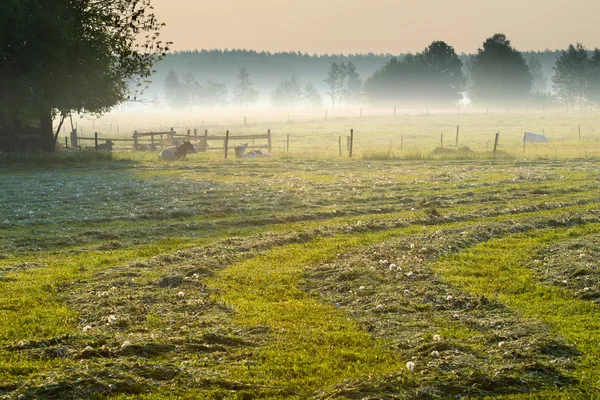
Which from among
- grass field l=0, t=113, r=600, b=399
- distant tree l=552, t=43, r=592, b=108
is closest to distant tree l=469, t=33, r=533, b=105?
distant tree l=552, t=43, r=592, b=108

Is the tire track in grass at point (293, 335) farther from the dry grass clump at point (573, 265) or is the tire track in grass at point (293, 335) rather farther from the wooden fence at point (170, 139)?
the wooden fence at point (170, 139)

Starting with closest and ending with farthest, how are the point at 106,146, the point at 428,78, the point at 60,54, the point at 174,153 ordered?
1. the point at 60,54
2. the point at 174,153
3. the point at 106,146
4. the point at 428,78

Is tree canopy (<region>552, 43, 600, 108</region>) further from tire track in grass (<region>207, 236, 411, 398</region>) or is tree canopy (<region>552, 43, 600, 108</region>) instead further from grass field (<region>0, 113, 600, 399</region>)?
Result: tire track in grass (<region>207, 236, 411, 398</region>)

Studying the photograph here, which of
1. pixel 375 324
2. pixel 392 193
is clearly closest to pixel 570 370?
pixel 375 324

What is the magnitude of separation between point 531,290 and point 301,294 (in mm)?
4387

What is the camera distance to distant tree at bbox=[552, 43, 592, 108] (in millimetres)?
153125

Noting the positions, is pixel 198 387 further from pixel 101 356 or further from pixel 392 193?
pixel 392 193

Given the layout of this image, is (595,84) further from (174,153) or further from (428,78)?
(174,153)

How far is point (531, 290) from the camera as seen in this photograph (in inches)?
489

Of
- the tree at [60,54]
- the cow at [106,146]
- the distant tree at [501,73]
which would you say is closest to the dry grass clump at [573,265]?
the tree at [60,54]

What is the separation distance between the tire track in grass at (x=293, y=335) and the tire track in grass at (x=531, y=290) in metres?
2.27

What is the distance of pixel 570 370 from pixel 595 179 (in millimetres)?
24988

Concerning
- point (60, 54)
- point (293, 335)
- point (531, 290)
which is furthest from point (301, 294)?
point (60, 54)

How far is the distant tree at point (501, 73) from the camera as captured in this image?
518ft
